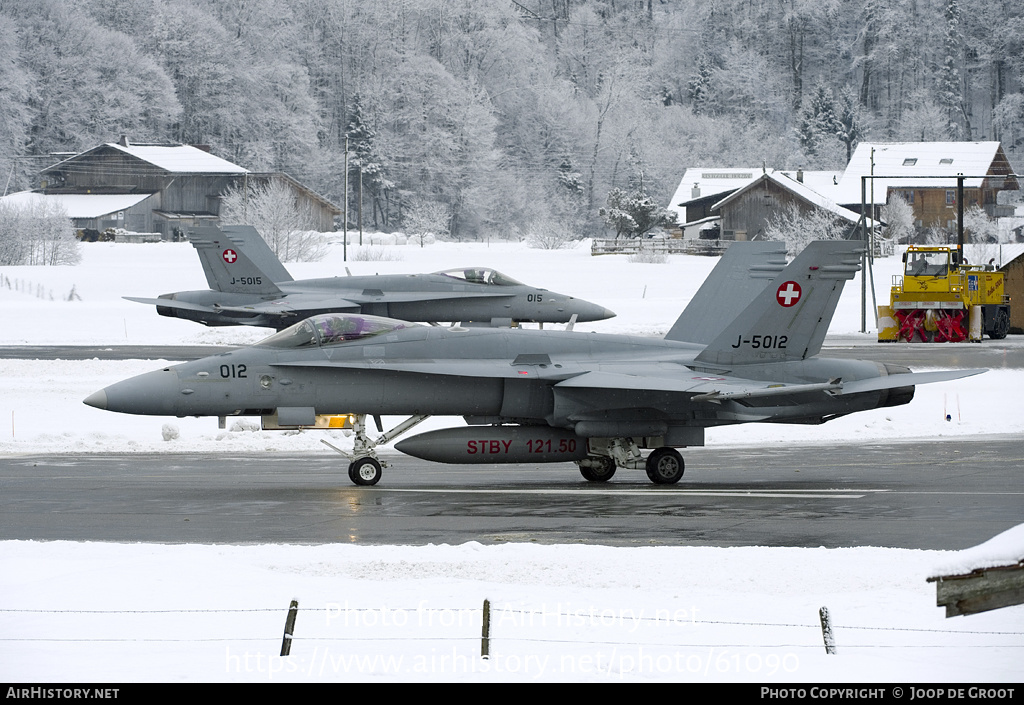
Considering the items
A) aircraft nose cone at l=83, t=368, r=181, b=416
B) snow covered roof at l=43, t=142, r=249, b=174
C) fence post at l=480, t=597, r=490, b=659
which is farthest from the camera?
snow covered roof at l=43, t=142, r=249, b=174

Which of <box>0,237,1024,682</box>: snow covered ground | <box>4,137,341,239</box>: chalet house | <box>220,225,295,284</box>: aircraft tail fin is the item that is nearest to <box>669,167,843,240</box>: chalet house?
<box>4,137,341,239</box>: chalet house

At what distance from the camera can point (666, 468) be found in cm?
1656

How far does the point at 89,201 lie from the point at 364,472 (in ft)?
272

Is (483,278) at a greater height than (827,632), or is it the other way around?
(483,278)

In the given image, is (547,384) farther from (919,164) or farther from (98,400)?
(919,164)

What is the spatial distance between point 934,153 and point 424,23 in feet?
194

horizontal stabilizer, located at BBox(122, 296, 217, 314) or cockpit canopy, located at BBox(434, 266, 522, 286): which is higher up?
cockpit canopy, located at BBox(434, 266, 522, 286)

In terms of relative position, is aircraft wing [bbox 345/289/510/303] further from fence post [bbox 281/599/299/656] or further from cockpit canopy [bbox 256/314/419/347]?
fence post [bbox 281/599/299/656]

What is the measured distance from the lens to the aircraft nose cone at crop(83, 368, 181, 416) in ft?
49.6

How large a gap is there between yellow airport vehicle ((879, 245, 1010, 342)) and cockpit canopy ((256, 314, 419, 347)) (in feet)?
88.1

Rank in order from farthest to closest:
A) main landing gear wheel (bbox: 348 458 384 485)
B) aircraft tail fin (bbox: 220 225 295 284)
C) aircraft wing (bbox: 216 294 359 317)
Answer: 1. aircraft tail fin (bbox: 220 225 295 284)
2. aircraft wing (bbox: 216 294 359 317)
3. main landing gear wheel (bbox: 348 458 384 485)

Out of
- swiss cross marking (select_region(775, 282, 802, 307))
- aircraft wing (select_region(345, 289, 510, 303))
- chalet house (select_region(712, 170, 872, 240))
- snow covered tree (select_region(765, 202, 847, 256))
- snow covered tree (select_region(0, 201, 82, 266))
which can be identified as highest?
chalet house (select_region(712, 170, 872, 240))

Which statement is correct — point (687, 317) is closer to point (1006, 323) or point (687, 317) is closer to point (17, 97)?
point (1006, 323)

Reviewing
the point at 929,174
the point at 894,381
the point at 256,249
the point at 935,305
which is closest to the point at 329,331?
the point at 894,381
